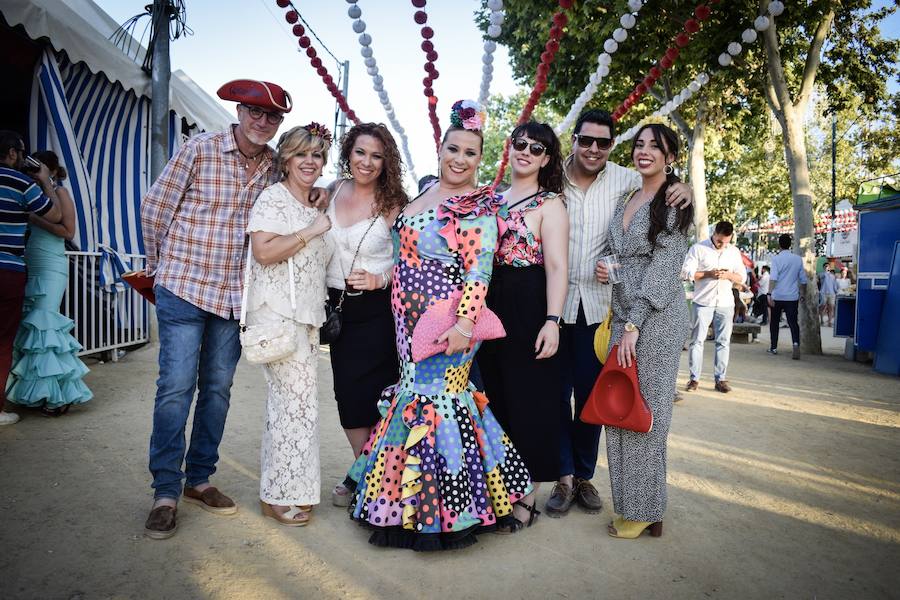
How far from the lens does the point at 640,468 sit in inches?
119

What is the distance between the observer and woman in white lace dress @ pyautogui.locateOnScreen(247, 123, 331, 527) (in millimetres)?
2975

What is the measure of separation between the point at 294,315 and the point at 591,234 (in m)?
1.66

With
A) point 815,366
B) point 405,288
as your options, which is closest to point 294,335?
point 405,288

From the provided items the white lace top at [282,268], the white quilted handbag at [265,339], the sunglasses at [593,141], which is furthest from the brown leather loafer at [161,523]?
the sunglasses at [593,141]

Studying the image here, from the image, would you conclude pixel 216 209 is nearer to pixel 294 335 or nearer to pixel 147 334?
pixel 294 335

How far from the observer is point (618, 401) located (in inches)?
118

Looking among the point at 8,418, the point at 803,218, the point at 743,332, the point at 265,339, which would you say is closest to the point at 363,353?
the point at 265,339

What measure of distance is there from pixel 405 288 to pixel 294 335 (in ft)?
1.94

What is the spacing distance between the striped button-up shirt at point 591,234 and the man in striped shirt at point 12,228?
146 inches

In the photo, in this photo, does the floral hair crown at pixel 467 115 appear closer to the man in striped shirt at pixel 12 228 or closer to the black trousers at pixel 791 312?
the man in striped shirt at pixel 12 228

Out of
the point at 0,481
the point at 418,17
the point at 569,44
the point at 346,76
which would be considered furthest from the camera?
the point at 346,76

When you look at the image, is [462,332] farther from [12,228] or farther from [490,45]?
[490,45]

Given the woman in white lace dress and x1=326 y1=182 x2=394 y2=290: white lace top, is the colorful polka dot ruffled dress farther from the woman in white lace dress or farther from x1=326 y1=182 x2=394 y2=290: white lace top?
the woman in white lace dress

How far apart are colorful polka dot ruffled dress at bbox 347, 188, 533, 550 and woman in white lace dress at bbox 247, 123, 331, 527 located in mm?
331
